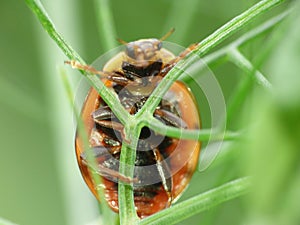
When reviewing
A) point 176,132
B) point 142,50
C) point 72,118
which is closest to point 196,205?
point 176,132

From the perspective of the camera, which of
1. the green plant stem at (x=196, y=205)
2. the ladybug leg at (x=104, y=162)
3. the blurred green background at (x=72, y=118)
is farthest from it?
the ladybug leg at (x=104, y=162)

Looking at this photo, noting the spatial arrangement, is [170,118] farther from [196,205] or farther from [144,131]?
[196,205]

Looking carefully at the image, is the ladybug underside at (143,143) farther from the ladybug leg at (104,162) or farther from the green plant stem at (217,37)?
the green plant stem at (217,37)

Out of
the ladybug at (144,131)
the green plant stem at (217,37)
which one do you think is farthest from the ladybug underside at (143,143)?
the green plant stem at (217,37)

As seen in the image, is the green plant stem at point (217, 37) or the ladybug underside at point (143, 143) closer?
the green plant stem at point (217, 37)

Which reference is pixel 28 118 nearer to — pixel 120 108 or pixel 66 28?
pixel 66 28

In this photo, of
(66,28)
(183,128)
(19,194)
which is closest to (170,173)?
(183,128)

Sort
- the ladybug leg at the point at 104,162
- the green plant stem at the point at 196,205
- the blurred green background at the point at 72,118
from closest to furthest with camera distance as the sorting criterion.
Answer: the blurred green background at the point at 72,118
the green plant stem at the point at 196,205
the ladybug leg at the point at 104,162

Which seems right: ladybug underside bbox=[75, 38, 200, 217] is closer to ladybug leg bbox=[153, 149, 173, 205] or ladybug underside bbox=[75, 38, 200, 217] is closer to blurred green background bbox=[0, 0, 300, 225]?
ladybug leg bbox=[153, 149, 173, 205]
